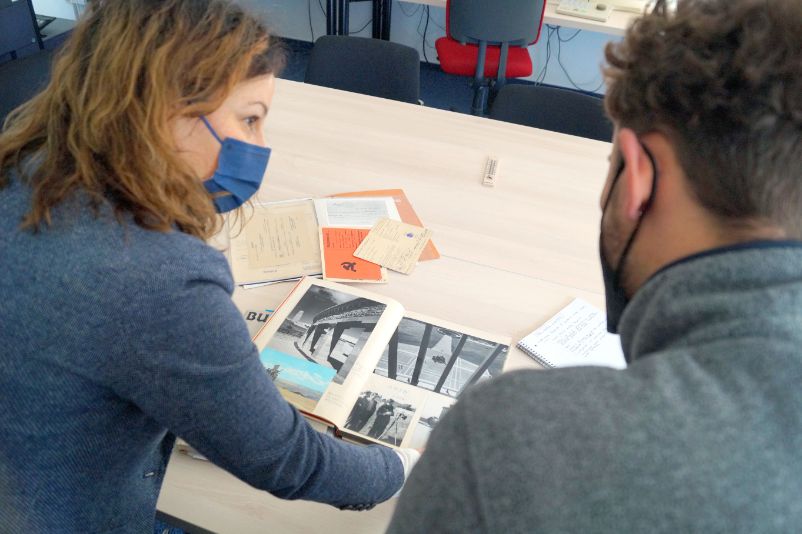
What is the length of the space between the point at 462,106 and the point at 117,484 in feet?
11.3

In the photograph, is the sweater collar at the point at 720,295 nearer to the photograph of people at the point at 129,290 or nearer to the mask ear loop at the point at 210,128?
the photograph of people at the point at 129,290

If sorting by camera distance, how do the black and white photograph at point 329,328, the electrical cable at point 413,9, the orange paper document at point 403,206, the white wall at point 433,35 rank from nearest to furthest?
1. the black and white photograph at point 329,328
2. the orange paper document at point 403,206
3. the white wall at point 433,35
4. the electrical cable at point 413,9

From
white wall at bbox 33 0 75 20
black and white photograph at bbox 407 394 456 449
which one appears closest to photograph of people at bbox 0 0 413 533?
black and white photograph at bbox 407 394 456 449

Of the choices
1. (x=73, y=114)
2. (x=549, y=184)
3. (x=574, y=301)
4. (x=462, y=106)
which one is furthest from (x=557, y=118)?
(x=462, y=106)

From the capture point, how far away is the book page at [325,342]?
1.02 meters

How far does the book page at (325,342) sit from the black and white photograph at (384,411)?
17 millimetres

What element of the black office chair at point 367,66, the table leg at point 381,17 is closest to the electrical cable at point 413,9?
the table leg at point 381,17

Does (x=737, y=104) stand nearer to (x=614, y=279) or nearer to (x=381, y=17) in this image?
(x=614, y=279)

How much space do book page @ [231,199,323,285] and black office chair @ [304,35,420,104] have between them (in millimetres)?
863

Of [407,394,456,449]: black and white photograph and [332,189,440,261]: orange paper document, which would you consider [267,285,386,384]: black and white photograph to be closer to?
[407,394,456,449]: black and white photograph

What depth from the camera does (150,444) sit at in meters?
0.85

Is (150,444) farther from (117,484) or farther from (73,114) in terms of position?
(73,114)

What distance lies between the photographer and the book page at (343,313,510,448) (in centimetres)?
99

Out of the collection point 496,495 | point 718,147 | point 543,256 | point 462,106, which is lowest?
point 462,106
